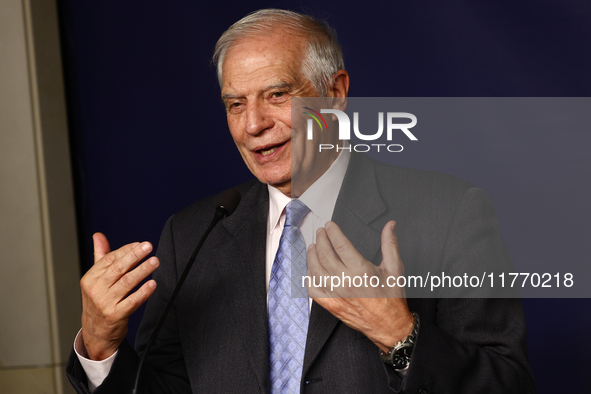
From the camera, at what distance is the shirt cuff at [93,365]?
1325mm

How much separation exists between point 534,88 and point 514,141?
59 centimetres

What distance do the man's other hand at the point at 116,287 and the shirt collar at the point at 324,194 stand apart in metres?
0.41

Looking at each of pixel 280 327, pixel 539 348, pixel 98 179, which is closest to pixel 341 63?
pixel 280 327

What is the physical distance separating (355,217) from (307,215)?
0.41 ft

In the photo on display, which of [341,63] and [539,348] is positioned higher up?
[341,63]

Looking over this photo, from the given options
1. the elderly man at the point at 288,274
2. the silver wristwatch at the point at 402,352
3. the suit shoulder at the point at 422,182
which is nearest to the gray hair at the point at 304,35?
the elderly man at the point at 288,274

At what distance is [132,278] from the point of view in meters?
1.20

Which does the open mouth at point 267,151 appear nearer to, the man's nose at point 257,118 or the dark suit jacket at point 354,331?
the man's nose at point 257,118

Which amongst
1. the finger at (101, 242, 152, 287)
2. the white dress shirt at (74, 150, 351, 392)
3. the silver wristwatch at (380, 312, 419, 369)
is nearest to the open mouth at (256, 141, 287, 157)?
the white dress shirt at (74, 150, 351, 392)

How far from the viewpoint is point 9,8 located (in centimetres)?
244

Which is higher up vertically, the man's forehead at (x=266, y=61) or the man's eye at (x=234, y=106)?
the man's forehead at (x=266, y=61)

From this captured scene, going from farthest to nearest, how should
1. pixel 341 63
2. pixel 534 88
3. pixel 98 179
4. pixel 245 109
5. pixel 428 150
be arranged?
pixel 98 179
pixel 534 88
pixel 341 63
pixel 245 109
pixel 428 150

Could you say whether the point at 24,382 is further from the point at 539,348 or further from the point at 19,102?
the point at 539,348

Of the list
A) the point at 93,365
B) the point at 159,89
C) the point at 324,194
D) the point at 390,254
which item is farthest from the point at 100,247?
the point at 159,89
